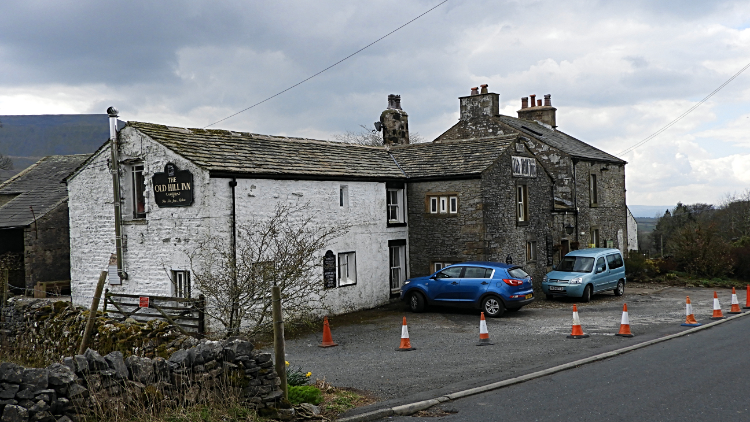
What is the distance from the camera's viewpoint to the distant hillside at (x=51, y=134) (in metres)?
107

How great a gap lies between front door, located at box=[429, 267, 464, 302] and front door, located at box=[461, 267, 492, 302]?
19 cm

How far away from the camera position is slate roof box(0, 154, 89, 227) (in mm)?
23766

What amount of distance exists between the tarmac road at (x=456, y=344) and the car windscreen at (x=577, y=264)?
1293mm

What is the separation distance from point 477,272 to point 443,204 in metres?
4.18

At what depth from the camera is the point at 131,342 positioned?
1228 cm

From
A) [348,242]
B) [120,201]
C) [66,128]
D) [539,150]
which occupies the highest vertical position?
[66,128]

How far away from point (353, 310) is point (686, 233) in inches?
760

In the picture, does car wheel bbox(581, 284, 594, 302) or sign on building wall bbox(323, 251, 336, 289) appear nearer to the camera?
sign on building wall bbox(323, 251, 336, 289)

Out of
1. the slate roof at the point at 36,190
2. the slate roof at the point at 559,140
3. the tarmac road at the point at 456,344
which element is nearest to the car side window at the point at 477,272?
the tarmac road at the point at 456,344

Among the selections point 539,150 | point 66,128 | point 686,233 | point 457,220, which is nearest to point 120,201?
point 457,220

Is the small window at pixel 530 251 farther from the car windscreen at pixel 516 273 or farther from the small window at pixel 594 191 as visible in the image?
the small window at pixel 594 191

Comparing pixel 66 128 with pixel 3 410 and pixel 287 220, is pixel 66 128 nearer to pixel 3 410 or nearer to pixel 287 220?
pixel 287 220

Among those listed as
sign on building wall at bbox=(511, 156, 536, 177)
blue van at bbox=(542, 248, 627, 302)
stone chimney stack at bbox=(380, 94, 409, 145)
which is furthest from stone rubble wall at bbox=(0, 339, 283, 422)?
stone chimney stack at bbox=(380, 94, 409, 145)

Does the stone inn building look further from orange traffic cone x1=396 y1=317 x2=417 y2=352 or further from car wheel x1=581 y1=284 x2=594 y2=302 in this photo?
orange traffic cone x1=396 y1=317 x2=417 y2=352
